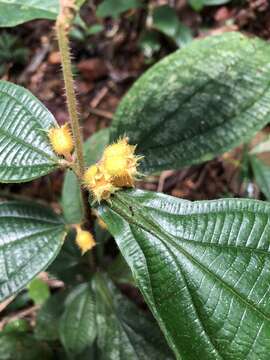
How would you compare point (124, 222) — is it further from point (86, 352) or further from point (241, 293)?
point (86, 352)

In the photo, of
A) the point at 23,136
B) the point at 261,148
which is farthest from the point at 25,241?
the point at 261,148

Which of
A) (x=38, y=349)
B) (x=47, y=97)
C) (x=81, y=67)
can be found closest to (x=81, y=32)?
(x=81, y=67)

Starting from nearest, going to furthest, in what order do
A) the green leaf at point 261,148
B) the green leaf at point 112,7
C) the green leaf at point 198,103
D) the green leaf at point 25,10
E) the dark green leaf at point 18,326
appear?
1. the green leaf at point 25,10
2. the green leaf at point 198,103
3. the dark green leaf at point 18,326
4. the green leaf at point 261,148
5. the green leaf at point 112,7

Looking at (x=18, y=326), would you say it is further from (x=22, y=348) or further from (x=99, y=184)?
(x=99, y=184)

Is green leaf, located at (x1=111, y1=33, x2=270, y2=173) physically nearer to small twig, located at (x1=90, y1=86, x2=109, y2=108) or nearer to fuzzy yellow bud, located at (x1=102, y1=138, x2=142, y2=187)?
fuzzy yellow bud, located at (x1=102, y1=138, x2=142, y2=187)

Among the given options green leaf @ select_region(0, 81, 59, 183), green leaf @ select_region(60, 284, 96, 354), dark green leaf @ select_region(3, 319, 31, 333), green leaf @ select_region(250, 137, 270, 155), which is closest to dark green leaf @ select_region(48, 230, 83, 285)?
green leaf @ select_region(60, 284, 96, 354)

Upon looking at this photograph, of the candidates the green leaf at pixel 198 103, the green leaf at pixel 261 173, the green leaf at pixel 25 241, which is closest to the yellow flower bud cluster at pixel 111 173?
the green leaf at pixel 25 241

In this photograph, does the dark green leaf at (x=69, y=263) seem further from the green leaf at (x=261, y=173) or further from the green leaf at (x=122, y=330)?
the green leaf at (x=261, y=173)
